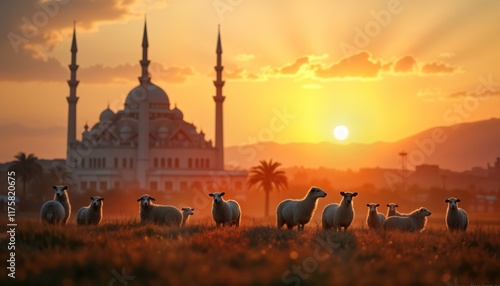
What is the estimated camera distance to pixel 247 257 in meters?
16.4

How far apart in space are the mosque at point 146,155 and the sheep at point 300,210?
342 ft

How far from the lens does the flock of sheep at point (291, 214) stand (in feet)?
86.5

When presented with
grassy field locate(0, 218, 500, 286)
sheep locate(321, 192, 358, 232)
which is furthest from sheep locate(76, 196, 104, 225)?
sheep locate(321, 192, 358, 232)

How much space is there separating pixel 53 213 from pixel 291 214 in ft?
24.2

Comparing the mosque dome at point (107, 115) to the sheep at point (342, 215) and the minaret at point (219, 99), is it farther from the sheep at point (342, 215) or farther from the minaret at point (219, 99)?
the sheep at point (342, 215)

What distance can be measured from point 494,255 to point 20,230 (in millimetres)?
11052

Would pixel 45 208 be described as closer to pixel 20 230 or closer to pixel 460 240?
pixel 20 230

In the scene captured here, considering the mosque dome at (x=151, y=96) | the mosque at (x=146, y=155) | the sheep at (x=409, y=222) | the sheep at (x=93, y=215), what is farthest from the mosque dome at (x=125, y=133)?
the sheep at (x=409, y=222)

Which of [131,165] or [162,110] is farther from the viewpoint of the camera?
[162,110]

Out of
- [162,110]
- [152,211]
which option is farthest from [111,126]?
[152,211]

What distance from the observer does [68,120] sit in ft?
441

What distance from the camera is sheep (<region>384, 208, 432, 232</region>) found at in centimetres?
2822

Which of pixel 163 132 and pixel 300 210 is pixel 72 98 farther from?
pixel 300 210

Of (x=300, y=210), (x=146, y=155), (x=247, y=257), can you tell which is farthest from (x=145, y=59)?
(x=247, y=257)
